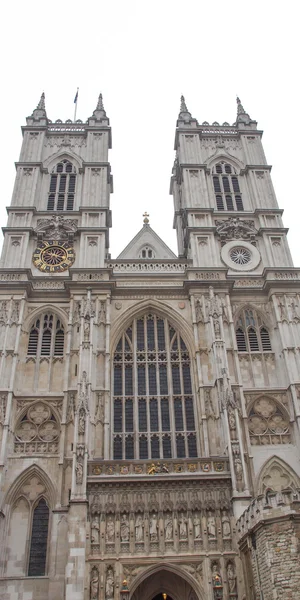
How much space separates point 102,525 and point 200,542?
10.9 ft

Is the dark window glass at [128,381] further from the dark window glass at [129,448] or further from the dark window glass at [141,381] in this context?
the dark window glass at [129,448]

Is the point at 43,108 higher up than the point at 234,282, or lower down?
higher up

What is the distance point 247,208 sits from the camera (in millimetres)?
30250

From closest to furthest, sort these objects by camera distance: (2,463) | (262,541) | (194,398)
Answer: (262,541) → (2,463) → (194,398)

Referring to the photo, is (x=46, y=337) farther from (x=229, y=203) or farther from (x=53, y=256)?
(x=229, y=203)

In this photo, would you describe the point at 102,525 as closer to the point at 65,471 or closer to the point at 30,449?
the point at 65,471

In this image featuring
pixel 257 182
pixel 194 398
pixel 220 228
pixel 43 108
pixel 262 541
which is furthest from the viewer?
pixel 43 108

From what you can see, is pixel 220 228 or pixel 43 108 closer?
pixel 220 228

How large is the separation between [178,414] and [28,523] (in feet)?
23.4

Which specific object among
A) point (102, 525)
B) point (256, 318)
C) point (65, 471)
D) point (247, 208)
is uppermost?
point (247, 208)

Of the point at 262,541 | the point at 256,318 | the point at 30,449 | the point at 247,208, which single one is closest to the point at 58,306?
the point at 30,449

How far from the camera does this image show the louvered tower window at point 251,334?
81.7ft

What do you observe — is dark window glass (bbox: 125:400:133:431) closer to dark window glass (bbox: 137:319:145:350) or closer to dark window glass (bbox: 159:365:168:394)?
dark window glass (bbox: 159:365:168:394)

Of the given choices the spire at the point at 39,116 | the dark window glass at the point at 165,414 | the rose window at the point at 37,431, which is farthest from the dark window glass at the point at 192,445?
the spire at the point at 39,116
